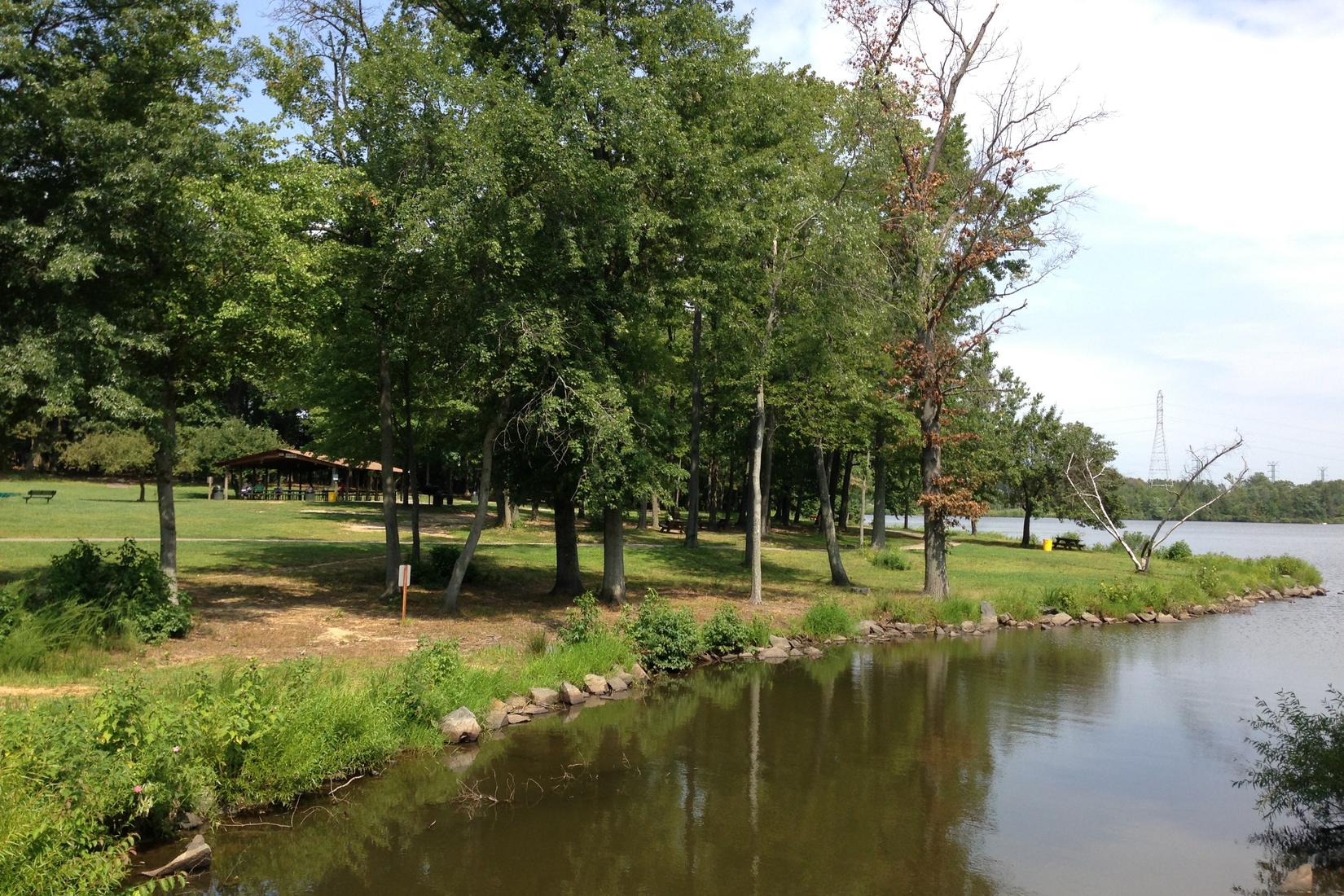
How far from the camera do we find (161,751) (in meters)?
8.34

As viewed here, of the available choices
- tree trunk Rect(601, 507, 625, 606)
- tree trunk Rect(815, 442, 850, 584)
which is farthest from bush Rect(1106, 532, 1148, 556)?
tree trunk Rect(601, 507, 625, 606)

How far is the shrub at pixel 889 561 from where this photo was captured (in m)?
32.9

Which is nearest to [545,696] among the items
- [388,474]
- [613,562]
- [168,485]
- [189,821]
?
[189,821]

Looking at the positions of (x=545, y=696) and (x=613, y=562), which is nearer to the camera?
(x=545, y=696)

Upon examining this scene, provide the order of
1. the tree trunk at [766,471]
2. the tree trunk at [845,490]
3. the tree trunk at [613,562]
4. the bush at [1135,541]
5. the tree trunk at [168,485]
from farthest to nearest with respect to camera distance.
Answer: the tree trunk at [845,490] < the bush at [1135,541] < the tree trunk at [766,471] < the tree trunk at [613,562] < the tree trunk at [168,485]

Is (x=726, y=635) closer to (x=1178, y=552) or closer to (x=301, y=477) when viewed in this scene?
(x=1178, y=552)

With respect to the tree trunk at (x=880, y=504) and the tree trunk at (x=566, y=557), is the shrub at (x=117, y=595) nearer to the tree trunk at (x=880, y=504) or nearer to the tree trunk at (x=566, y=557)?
the tree trunk at (x=566, y=557)

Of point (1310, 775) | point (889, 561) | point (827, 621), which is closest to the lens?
point (1310, 775)

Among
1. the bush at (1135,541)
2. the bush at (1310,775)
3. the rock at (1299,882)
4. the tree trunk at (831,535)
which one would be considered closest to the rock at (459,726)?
the rock at (1299,882)

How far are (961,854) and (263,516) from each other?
122ft

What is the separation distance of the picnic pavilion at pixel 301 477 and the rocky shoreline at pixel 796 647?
115ft

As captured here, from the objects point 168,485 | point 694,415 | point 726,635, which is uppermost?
point 694,415

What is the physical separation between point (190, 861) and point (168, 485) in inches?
374

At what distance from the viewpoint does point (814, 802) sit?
10.6 meters
